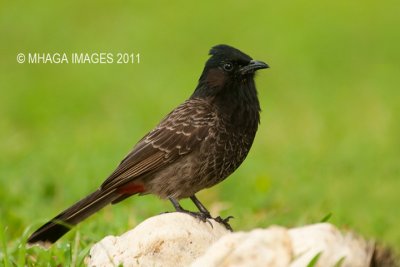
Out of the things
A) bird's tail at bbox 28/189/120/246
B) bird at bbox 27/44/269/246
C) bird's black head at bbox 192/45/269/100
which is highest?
bird's black head at bbox 192/45/269/100

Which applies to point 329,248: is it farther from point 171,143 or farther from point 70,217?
point 70,217

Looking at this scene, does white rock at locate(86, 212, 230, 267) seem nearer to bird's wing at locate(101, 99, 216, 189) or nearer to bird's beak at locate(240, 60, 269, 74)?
bird's wing at locate(101, 99, 216, 189)

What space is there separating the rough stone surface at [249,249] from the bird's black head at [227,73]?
1.74m

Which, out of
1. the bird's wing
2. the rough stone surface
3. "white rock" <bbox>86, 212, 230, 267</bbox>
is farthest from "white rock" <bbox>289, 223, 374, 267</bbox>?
the bird's wing

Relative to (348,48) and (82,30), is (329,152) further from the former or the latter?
(82,30)

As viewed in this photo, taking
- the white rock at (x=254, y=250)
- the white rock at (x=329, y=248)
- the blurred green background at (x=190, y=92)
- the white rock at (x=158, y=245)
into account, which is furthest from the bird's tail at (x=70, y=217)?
the white rock at (x=329, y=248)

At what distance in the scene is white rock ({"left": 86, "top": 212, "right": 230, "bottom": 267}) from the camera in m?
5.08

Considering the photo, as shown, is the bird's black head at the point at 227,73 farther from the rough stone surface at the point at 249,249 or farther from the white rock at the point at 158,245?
the rough stone surface at the point at 249,249

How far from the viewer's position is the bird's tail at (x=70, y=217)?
6.19 m

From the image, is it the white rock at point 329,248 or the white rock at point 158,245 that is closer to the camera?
the white rock at point 329,248

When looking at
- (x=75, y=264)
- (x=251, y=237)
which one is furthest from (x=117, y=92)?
(x=251, y=237)

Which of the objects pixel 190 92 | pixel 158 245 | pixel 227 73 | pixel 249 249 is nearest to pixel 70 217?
pixel 227 73

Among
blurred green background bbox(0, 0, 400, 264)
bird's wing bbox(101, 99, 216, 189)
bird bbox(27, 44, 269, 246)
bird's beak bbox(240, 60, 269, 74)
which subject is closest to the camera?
bird bbox(27, 44, 269, 246)

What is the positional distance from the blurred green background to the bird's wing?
42cm
